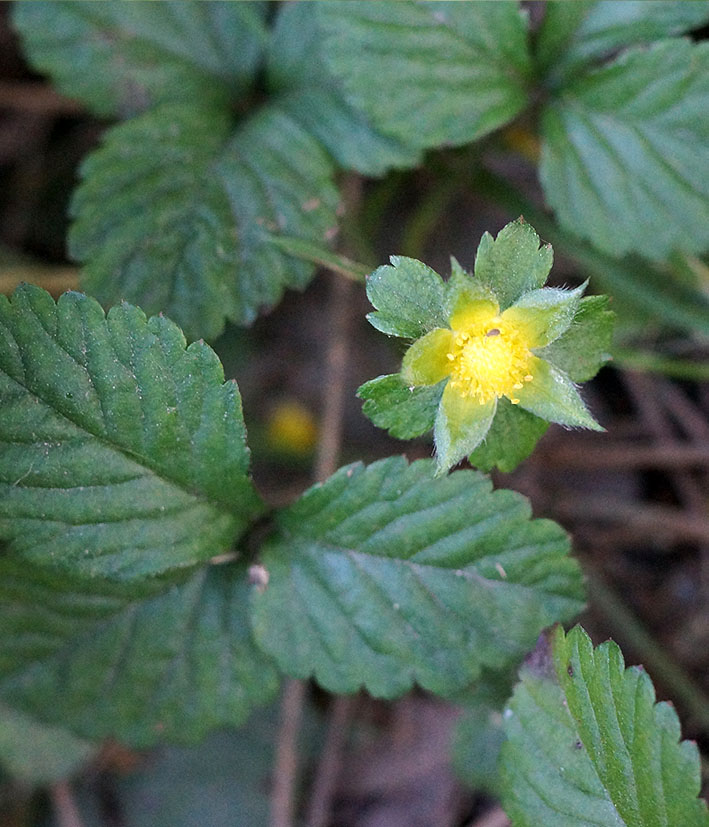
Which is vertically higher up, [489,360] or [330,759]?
[489,360]

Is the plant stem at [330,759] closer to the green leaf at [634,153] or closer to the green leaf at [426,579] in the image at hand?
the green leaf at [426,579]

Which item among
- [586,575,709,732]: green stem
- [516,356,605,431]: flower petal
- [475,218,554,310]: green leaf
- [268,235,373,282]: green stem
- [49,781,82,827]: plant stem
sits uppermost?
[475,218,554,310]: green leaf

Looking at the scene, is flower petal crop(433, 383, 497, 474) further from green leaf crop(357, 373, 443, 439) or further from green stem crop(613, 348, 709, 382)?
green stem crop(613, 348, 709, 382)

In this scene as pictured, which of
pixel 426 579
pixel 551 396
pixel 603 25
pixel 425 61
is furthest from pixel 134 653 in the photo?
pixel 603 25

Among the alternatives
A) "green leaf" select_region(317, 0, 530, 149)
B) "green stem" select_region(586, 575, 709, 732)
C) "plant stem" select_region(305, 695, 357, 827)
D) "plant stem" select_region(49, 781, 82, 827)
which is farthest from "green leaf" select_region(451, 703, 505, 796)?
"green leaf" select_region(317, 0, 530, 149)

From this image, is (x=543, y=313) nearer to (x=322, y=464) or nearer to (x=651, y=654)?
(x=322, y=464)

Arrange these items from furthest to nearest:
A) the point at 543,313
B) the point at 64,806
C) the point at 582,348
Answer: the point at 64,806 < the point at 582,348 < the point at 543,313

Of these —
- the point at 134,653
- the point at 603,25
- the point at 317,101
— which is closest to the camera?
the point at 134,653
